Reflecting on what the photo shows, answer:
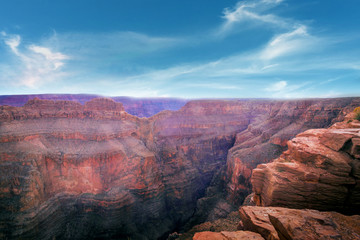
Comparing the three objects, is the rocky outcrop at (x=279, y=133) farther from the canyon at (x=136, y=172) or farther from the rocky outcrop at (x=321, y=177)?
the rocky outcrop at (x=321, y=177)

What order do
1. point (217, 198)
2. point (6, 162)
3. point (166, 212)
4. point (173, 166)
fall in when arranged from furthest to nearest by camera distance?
1. point (173, 166)
2. point (217, 198)
3. point (166, 212)
4. point (6, 162)

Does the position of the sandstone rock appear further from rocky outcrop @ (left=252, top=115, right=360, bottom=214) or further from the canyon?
rocky outcrop @ (left=252, top=115, right=360, bottom=214)

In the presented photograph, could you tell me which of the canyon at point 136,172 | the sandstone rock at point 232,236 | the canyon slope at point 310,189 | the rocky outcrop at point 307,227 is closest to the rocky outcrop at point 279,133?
the canyon at point 136,172

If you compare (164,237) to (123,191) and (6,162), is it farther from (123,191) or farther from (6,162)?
(6,162)

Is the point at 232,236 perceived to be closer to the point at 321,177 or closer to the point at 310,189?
the point at 310,189

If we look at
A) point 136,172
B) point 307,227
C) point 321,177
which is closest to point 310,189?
point 321,177

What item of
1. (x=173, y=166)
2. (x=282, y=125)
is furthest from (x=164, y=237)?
(x=282, y=125)
